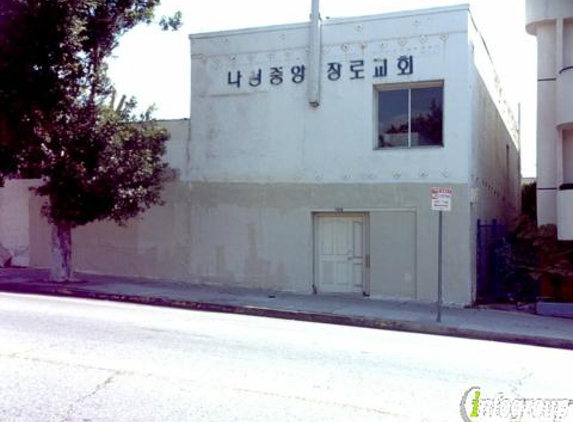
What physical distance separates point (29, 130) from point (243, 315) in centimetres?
615

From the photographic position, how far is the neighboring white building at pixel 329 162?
48.8ft

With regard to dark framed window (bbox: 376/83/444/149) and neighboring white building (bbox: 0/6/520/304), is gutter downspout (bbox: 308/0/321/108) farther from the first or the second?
dark framed window (bbox: 376/83/444/149)

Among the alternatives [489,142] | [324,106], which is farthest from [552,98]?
[324,106]

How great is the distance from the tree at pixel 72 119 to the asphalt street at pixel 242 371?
4.22 meters

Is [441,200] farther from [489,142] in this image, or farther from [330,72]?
[489,142]

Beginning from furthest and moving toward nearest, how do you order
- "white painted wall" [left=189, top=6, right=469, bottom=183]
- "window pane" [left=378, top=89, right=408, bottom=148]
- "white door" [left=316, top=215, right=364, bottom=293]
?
"white door" [left=316, top=215, right=364, bottom=293], "window pane" [left=378, top=89, right=408, bottom=148], "white painted wall" [left=189, top=6, right=469, bottom=183]

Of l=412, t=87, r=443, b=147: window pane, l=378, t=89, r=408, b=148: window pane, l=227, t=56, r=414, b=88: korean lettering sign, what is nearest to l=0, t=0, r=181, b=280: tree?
l=227, t=56, r=414, b=88: korean lettering sign

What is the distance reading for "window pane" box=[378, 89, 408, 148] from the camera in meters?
15.4

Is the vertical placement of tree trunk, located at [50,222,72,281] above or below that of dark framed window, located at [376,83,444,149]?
below

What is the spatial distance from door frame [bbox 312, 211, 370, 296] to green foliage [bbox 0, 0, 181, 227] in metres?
3.98

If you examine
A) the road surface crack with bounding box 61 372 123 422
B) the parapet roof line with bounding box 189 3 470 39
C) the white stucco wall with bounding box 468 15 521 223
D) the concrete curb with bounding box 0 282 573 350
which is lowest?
the concrete curb with bounding box 0 282 573 350

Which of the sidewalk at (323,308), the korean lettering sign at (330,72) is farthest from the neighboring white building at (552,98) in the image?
the korean lettering sign at (330,72)

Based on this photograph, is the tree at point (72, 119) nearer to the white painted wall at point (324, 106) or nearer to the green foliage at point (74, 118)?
the green foliage at point (74, 118)

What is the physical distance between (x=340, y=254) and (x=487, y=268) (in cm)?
Result: 364
